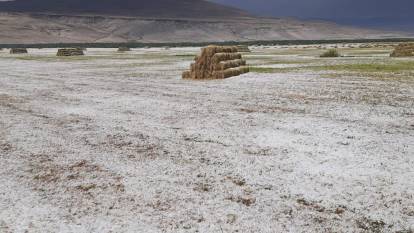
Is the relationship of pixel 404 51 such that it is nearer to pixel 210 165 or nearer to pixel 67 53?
pixel 210 165

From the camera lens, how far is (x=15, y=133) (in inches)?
496

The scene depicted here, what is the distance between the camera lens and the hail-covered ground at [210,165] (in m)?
6.88

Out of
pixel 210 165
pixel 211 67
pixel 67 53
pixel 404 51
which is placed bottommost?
pixel 67 53

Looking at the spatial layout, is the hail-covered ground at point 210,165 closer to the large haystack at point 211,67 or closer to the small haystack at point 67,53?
the large haystack at point 211,67

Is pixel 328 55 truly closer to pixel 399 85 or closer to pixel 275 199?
pixel 399 85

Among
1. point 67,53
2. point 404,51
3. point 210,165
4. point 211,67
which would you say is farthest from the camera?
point 67,53

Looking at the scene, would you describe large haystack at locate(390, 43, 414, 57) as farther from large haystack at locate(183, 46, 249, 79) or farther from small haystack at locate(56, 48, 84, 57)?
small haystack at locate(56, 48, 84, 57)

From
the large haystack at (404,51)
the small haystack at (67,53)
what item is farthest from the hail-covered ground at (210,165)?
the small haystack at (67,53)

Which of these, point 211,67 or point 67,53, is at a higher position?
point 211,67

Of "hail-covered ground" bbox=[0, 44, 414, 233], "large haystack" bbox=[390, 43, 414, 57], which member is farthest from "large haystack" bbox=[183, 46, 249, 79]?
"large haystack" bbox=[390, 43, 414, 57]

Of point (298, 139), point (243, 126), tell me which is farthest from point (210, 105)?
Answer: point (298, 139)

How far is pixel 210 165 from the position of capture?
369 inches

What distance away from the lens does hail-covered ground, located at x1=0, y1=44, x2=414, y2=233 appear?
22.6ft

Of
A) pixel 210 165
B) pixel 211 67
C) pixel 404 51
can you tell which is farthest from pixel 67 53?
pixel 210 165
